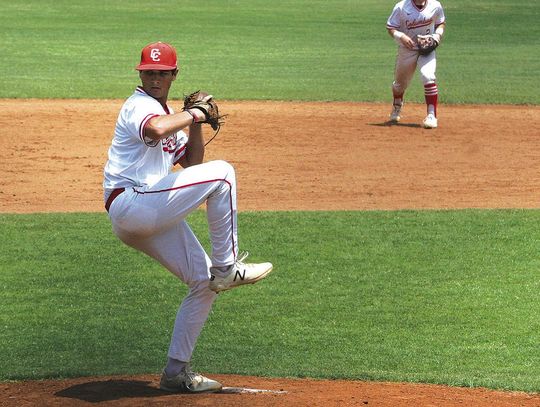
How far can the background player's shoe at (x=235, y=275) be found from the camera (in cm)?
607

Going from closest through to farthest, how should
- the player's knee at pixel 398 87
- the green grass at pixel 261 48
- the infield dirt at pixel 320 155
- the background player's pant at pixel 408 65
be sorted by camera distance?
the infield dirt at pixel 320 155 < the background player's pant at pixel 408 65 < the player's knee at pixel 398 87 < the green grass at pixel 261 48

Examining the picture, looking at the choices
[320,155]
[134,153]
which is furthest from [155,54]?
[320,155]

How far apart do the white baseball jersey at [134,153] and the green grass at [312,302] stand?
4.34 ft

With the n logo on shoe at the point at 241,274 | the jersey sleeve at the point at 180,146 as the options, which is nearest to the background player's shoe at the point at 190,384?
the n logo on shoe at the point at 241,274

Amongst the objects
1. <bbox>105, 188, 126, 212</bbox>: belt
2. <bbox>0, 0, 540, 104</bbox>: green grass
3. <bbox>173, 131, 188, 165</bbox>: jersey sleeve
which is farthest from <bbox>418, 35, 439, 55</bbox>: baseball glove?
<bbox>105, 188, 126, 212</bbox>: belt

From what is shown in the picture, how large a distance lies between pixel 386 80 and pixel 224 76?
3016mm

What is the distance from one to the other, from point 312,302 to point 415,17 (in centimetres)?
823

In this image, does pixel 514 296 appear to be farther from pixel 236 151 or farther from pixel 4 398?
pixel 236 151

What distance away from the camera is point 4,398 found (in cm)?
618

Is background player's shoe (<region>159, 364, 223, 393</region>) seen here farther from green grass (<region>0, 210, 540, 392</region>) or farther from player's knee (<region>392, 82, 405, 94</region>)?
player's knee (<region>392, 82, 405, 94</region>)

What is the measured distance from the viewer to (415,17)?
52.2ft

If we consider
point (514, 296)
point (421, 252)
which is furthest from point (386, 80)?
point (514, 296)

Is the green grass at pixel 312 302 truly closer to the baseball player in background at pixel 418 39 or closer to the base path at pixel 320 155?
the base path at pixel 320 155

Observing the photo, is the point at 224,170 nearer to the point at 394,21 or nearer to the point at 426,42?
the point at 426,42
